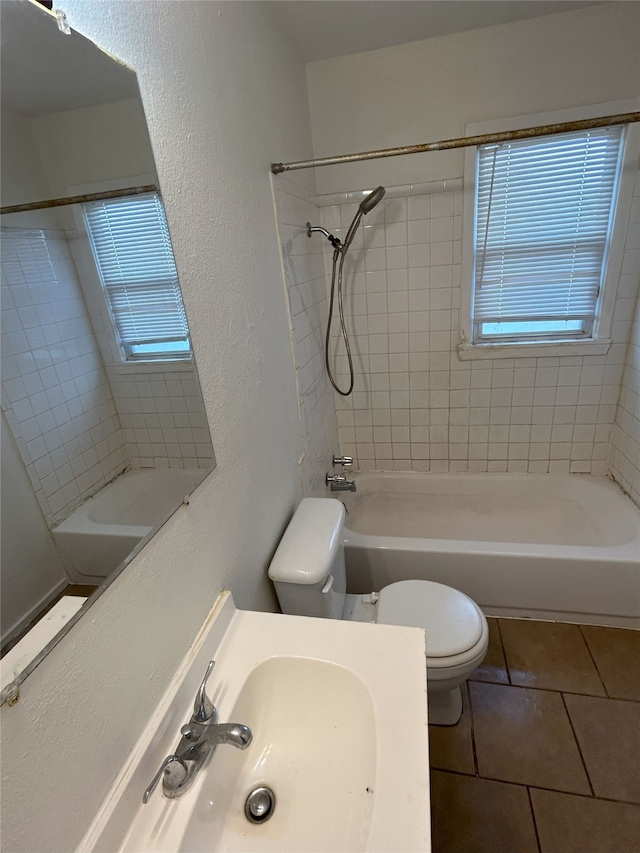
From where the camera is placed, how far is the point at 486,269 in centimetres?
205

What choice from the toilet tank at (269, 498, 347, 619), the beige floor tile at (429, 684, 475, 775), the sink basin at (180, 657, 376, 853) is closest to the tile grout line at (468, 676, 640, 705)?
the beige floor tile at (429, 684, 475, 775)

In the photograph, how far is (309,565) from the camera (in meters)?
1.21

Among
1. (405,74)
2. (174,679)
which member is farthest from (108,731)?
(405,74)

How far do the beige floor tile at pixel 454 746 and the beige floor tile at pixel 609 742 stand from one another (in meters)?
0.35

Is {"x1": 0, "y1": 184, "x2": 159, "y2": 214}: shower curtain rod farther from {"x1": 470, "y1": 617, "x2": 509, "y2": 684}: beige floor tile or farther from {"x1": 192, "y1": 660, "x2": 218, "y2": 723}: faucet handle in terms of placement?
{"x1": 470, "y1": 617, "x2": 509, "y2": 684}: beige floor tile

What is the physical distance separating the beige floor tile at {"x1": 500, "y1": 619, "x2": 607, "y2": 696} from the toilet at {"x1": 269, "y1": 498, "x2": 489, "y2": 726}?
0.33m

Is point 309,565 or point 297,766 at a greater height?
point 309,565

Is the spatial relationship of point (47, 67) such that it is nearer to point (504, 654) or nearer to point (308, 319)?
point (308, 319)

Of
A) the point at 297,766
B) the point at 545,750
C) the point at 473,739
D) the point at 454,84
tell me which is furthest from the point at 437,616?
the point at 454,84

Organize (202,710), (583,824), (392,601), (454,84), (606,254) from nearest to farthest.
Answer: (202,710)
(583,824)
(392,601)
(454,84)
(606,254)

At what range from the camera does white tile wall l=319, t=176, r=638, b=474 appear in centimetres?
202

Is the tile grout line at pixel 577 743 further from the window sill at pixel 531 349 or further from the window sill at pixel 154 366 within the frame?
the window sill at pixel 154 366

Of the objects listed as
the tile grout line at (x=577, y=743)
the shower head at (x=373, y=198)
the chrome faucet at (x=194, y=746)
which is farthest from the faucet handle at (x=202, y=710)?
the shower head at (x=373, y=198)

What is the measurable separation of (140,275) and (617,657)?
2.09 meters
